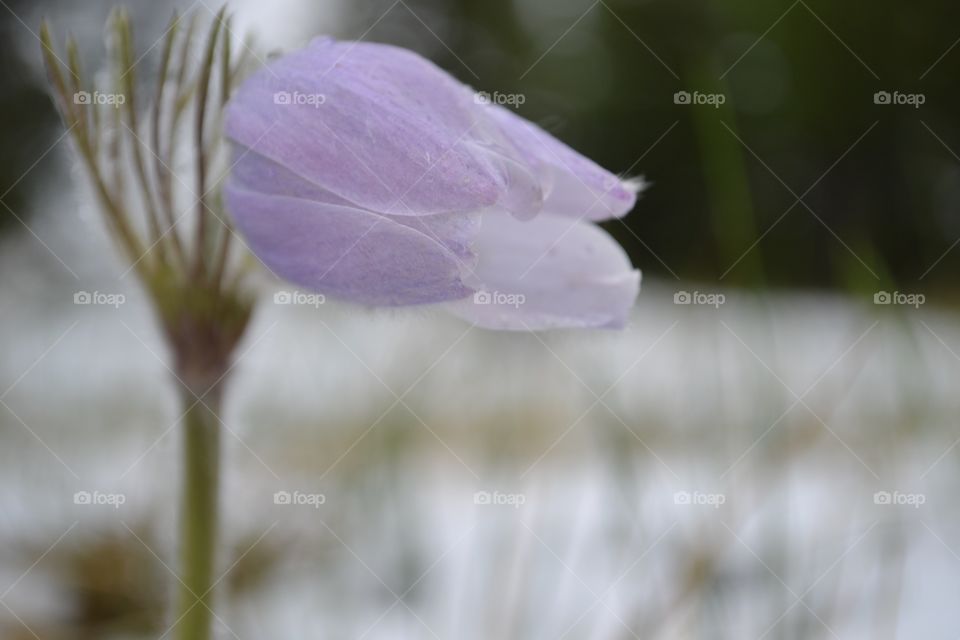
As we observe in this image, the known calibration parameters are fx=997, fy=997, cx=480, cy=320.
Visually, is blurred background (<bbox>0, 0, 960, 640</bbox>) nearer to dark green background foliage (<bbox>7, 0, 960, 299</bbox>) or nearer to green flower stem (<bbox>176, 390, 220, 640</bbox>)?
green flower stem (<bbox>176, 390, 220, 640</bbox>)

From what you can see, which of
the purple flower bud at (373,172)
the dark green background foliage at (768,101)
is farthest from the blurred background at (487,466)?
the dark green background foliage at (768,101)

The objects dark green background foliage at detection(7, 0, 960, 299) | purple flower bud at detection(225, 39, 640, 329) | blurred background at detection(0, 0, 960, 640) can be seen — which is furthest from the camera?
dark green background foliage at detection(7, 0, 960, 299)

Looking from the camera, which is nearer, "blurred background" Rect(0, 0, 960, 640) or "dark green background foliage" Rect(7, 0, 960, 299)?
"blurred background" Rect(0, 0, 960, 640)

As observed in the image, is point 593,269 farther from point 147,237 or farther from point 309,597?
point 309,597

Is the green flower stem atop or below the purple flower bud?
below

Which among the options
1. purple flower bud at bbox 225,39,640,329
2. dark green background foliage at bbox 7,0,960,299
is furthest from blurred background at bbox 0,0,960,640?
dark green background foliage at bbox 7,0,960,299

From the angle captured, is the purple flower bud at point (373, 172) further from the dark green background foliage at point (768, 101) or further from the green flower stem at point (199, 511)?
the dark green background foliage at point (768, 101)
